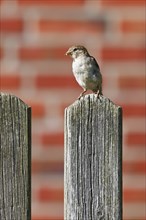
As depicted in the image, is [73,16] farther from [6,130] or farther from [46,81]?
[6,130]

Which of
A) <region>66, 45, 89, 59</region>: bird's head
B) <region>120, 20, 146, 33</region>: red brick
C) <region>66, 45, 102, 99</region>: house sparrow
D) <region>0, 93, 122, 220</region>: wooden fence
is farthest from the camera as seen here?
<region>120, 20, 146, 33</region>: red brick

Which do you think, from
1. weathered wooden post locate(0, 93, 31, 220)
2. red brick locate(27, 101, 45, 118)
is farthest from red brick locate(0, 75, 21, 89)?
weathered wooden post locate(0, 93, 31, 220)

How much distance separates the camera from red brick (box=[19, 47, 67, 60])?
505 centimetres

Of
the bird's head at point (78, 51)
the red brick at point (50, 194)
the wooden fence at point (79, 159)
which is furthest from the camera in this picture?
the red brick at point (50, 194)

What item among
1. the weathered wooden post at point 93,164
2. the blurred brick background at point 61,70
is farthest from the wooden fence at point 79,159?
the blurred brick background at point 61,70

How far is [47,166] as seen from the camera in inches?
198

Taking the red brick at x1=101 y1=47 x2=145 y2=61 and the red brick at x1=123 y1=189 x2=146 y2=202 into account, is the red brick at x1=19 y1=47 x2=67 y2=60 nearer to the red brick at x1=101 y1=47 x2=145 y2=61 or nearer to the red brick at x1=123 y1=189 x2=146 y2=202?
the red brick at x1=101 y1=47 x2=145 y2=61

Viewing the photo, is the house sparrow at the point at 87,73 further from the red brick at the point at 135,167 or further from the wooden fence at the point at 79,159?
the red brick at the point at 135,167

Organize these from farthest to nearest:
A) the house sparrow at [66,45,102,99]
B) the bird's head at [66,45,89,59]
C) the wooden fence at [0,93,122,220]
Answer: the bird's head at [66,45,89,59] < the house sparrow at [66,45,102,99] < the wooden fence at [0,93,122,220]

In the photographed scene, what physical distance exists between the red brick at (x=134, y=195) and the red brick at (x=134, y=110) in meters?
0.38

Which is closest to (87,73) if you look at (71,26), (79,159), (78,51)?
(78,51)

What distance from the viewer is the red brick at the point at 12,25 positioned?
5.06m

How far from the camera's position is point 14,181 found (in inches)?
124

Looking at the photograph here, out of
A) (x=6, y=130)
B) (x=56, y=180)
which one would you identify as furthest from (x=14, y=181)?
(x=56, y=180)
